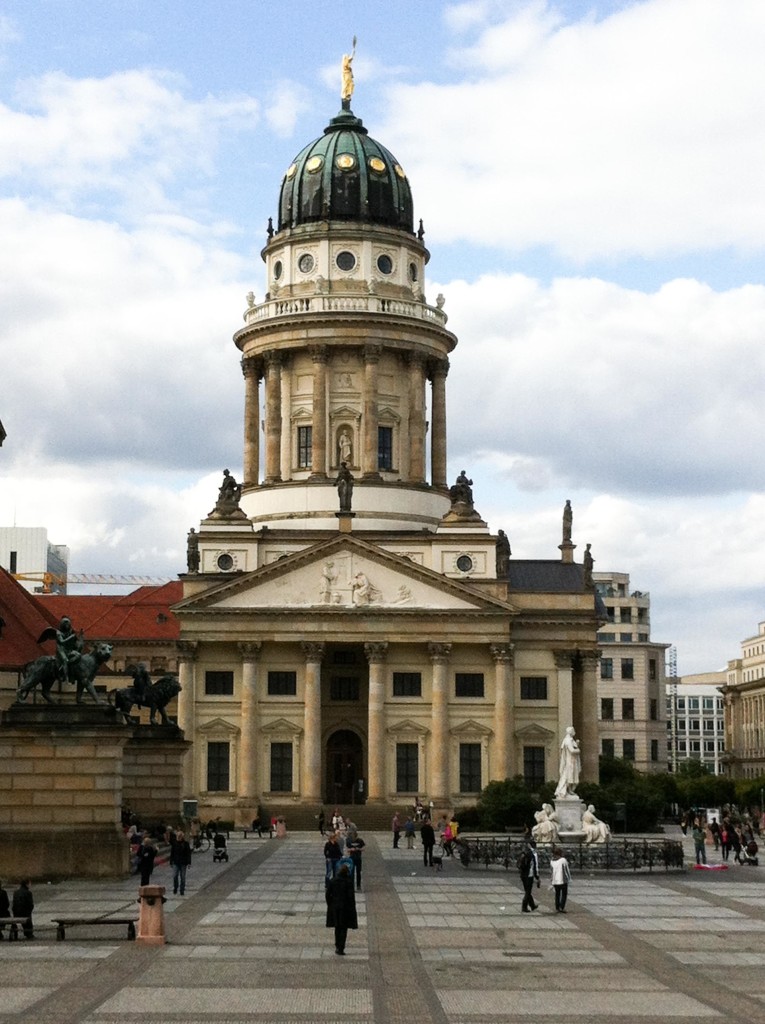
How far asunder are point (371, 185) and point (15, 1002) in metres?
93.1

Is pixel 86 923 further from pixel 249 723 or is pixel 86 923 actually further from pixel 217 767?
pixel 217 767

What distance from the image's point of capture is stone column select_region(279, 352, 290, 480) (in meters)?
111

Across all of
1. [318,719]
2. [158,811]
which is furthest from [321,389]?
[158,811]


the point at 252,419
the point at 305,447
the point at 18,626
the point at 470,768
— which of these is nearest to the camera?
the point at 18,626

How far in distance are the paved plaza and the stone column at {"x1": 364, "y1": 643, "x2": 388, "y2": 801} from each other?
4836 centimetres

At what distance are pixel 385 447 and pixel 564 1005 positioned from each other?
85.9 m

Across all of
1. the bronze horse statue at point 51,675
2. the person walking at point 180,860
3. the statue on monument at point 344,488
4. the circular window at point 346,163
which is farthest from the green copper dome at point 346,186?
the person walking at point 180,860

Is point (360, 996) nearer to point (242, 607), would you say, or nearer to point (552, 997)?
point (552, 997)

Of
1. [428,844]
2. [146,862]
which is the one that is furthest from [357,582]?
[146,862]

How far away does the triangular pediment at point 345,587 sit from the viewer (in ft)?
324

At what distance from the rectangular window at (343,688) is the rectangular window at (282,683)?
410 centimetres

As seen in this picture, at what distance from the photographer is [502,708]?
99500 millimetres

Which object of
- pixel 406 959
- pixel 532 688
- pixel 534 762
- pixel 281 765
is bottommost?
pixel 406 959

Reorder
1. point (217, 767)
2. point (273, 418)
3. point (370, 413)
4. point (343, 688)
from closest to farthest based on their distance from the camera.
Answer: point (217, 767)
point (343, 688)
point (370, 413)
point (273, 418)
